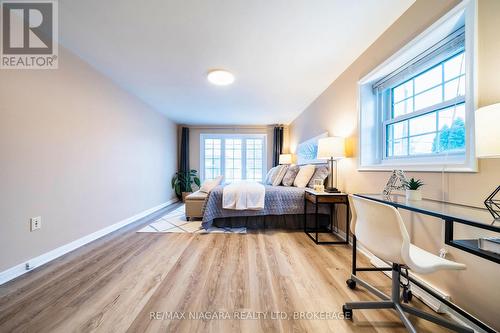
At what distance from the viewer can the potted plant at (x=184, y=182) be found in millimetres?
5596

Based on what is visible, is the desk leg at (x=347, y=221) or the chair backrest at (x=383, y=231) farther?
the desk leg at (x=347, y=221)

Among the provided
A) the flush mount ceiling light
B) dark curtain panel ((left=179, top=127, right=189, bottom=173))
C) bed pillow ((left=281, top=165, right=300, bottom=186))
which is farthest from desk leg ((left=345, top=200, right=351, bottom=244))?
dark curtain panel ((left=179, top=127, right=189, bottom=173))

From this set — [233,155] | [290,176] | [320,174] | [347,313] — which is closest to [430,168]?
[347,313]

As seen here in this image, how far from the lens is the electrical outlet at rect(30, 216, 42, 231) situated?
1843mm

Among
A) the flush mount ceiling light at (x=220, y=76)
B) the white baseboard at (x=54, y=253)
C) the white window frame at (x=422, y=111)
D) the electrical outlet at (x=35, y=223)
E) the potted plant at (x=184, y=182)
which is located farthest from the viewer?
the potted plant at (x=184, y=182)

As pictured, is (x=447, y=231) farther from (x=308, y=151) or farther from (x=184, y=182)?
(x=184, y=182)

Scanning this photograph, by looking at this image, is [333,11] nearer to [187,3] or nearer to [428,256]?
[187,3]

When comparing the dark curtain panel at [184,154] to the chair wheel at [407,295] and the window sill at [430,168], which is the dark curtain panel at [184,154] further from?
the chair wheel at [407,295]

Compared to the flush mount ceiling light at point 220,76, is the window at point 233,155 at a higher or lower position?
lower

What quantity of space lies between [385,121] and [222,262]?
7.82 feet

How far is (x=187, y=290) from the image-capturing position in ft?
5.04

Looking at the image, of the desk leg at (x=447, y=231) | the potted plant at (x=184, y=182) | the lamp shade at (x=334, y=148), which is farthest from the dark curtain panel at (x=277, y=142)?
the desk leg at (x=447, y=231)

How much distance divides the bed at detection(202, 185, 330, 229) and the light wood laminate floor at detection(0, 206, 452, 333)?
2.19 ft

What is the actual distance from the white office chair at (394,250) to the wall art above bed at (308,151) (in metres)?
2.34
